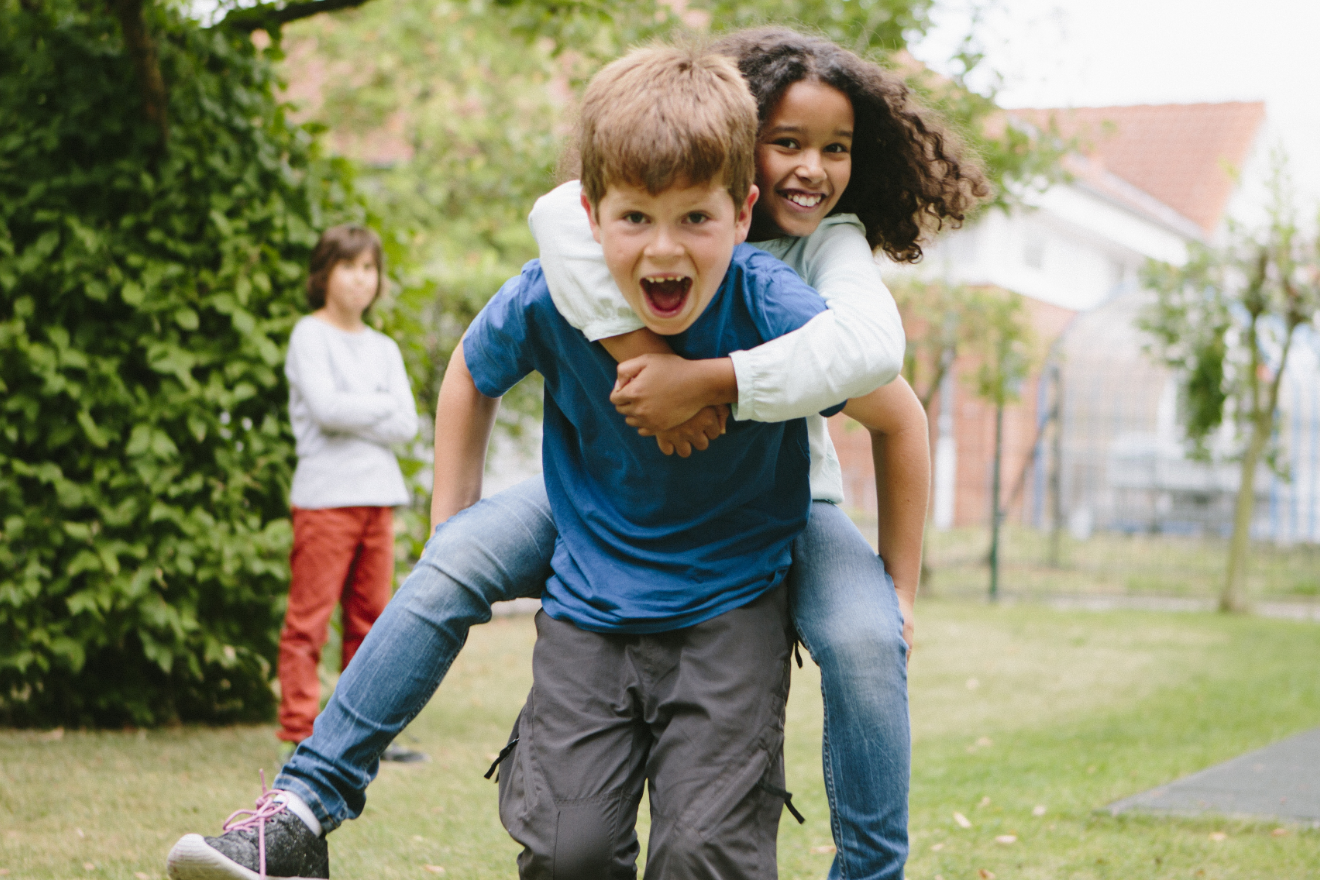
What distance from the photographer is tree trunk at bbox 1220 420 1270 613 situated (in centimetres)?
1138

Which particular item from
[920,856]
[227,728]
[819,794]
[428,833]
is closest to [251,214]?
[227,728]

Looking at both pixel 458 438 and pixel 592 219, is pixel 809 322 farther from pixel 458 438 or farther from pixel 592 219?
pixel 458 438

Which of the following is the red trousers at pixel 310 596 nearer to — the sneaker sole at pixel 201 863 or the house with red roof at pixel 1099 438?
the sneaker sole at pixel 201 863

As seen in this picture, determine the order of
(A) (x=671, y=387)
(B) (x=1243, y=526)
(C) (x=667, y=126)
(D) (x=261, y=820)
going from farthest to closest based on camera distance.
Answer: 1. (B) (x=1243, y=526)
2. (D) (x=261, y=820)
3. (A) (x=671, y=387)
4. (C) (x=667, y=126)

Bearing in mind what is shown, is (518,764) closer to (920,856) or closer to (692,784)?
(692,784)

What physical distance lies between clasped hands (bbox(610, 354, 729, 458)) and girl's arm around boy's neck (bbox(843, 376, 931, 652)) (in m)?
0.45

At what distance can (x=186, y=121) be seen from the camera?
503 cm

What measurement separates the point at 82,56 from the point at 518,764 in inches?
149

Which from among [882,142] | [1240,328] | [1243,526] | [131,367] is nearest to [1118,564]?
[1243,526]

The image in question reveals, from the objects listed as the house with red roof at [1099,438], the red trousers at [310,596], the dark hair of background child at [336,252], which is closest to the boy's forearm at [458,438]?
the red trousers at [310,596]

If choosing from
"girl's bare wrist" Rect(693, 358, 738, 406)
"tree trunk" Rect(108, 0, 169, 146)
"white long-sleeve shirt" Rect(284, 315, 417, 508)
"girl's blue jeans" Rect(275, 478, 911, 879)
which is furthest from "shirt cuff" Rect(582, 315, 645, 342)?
"tree trunk" Rect(108, 0, 169, 146)

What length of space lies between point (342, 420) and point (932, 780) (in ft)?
8.54

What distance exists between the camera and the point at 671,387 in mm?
2242

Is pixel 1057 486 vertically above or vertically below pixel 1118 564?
above
